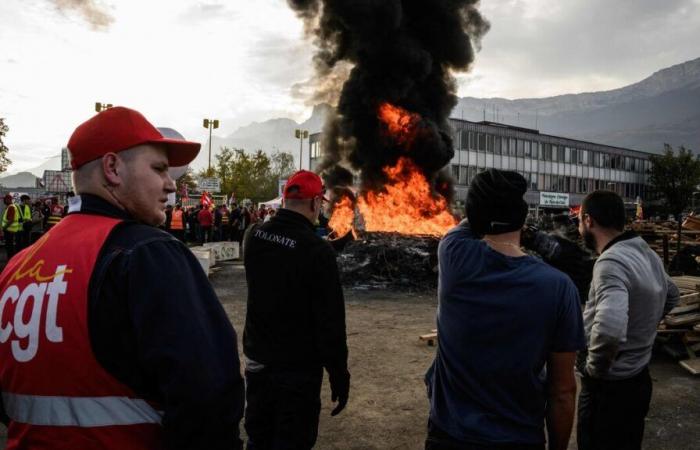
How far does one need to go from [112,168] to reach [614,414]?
282 cm

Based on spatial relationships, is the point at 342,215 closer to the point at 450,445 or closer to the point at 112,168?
the point at 450,445

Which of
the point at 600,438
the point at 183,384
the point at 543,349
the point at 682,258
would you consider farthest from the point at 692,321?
the point at 682,258

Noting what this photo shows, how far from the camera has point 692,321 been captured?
21.3 ft

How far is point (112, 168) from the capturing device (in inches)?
62.8

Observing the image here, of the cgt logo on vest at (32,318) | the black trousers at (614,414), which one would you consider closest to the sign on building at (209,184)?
the black trousers at (614,414)

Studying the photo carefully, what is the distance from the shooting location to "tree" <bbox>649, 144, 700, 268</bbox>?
54156 mm

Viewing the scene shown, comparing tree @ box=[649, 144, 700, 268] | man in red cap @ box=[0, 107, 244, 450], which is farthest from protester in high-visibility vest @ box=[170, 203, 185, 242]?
tree @ box=[649, 144, 700, 268]

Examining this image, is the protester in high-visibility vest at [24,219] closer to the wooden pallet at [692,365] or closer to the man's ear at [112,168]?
the man's ear at [112,168]

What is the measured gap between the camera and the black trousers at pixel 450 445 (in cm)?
193

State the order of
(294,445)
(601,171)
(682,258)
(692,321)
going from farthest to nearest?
(601,171), (682,258), (692,321), (294,445)

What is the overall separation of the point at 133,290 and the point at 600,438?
2.61 m

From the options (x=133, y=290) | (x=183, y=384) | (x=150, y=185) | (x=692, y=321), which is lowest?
(x=692, y=321)

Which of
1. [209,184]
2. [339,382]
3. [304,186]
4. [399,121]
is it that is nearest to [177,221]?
[399,121]

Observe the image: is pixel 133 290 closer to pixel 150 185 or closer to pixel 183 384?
pixel 183 384
